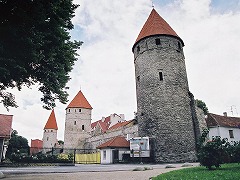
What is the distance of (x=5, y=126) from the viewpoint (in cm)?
1703

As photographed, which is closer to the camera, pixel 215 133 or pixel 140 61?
pixel 140 61

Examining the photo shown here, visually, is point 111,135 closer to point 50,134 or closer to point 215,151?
point 215,151

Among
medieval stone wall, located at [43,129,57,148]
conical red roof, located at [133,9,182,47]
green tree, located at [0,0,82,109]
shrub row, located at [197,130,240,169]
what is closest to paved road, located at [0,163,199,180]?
shrub row, located at [197,130,240,169]

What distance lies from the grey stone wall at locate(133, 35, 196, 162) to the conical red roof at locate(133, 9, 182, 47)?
2.03ft

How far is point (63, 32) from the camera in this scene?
26.2 feet

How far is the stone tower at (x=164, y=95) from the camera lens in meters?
20.3

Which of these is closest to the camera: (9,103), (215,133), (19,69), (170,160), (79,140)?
(19,69)

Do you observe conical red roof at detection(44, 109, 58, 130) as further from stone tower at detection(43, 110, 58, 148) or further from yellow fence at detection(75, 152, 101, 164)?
yellow fence at detection(75, 152, 101, 164)

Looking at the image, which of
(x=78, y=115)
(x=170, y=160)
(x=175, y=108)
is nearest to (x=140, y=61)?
(x=175, y=108)

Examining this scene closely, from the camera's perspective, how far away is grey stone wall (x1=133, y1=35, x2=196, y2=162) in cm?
2030

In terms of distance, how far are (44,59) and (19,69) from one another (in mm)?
1154

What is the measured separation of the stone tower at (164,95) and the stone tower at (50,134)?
3665 centimetres

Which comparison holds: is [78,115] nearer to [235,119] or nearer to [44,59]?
[235,119]

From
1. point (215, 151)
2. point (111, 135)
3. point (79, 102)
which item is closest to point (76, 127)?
point (79, 102)
